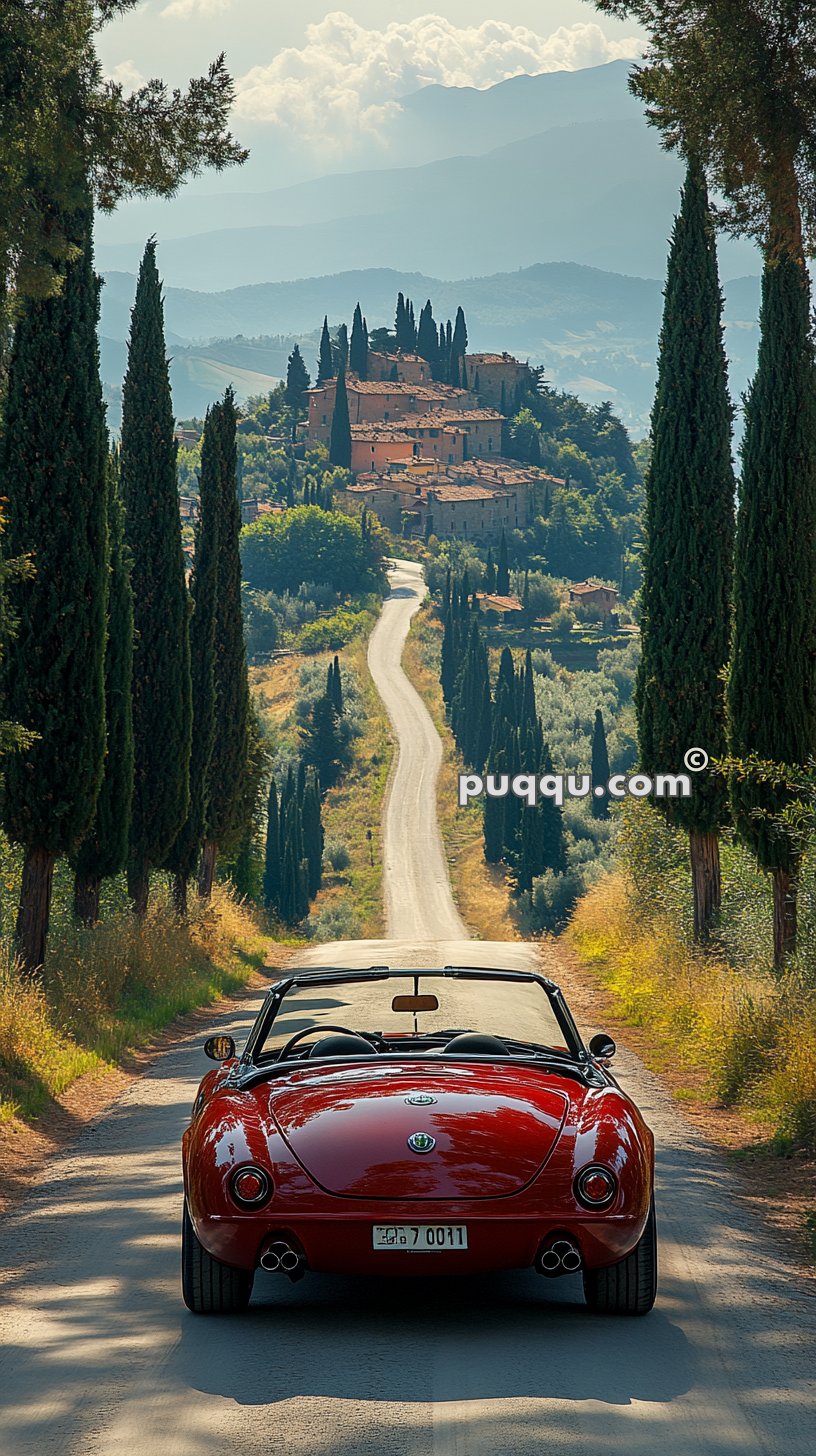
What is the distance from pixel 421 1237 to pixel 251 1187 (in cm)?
63

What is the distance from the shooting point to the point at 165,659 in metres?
24.4

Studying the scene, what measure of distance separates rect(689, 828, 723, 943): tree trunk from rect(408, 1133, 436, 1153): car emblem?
51.3ft

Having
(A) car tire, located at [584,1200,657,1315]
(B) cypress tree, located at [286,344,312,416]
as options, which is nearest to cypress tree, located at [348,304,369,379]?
(B) cypress tree, located at [286,344,312,416]

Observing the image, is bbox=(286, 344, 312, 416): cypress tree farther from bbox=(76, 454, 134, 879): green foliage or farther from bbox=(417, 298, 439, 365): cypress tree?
bbox=(76, 454, 134, 879): green foliage

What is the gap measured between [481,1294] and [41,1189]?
3.66m

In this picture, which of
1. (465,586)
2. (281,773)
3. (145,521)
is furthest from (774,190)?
(465,586)

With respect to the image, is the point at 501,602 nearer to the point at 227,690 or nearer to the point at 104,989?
the point at 227,690

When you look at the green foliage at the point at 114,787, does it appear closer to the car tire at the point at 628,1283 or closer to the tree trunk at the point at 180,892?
the tree trunk at the point at 180,892

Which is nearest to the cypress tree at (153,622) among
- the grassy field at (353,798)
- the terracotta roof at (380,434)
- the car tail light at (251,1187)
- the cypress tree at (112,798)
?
the cypress tree at (112,798)

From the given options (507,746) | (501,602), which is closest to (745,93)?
(507,746)

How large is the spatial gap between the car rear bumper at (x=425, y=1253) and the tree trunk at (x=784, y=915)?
9.93 m

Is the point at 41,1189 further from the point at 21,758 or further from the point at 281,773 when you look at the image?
the point at 281,773

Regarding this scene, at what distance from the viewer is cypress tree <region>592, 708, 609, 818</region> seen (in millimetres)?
84581

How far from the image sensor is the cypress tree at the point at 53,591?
1534 cm
